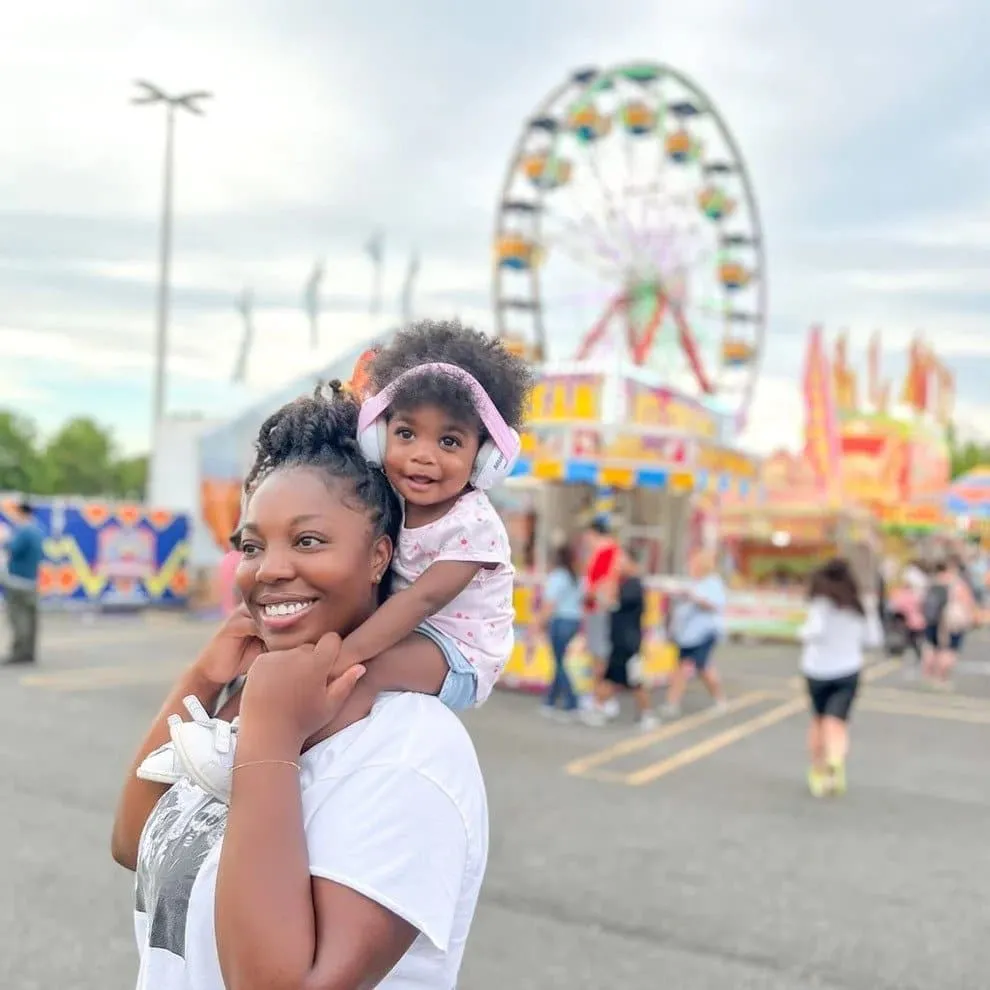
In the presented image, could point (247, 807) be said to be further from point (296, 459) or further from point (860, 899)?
point (860, 899)

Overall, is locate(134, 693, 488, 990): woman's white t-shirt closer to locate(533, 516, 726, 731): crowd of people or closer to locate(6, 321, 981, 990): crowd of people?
locate(6, 321, 981, 990): crowd of people

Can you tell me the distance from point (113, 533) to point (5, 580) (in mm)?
5524

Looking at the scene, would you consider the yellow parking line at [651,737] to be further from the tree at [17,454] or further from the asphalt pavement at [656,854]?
the tree at [17,454]

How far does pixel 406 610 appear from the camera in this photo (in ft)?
4.21

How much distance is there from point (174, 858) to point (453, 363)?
705 mm

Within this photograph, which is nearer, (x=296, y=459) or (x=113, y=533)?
(x=296, y=459)

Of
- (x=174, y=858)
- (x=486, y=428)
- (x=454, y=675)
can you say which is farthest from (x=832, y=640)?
(x=174, y=858)

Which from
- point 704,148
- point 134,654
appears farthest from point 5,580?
point 704,148

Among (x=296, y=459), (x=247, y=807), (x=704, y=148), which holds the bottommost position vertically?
(x=247, y=807)

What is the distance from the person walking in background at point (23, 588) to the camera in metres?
9.96

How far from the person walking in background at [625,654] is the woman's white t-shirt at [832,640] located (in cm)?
221

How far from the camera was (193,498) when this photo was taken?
17.3m

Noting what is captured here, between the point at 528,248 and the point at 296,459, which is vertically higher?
the point at 528,248

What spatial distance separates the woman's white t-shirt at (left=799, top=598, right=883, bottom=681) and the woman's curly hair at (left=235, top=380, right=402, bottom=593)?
5288 millimetres
